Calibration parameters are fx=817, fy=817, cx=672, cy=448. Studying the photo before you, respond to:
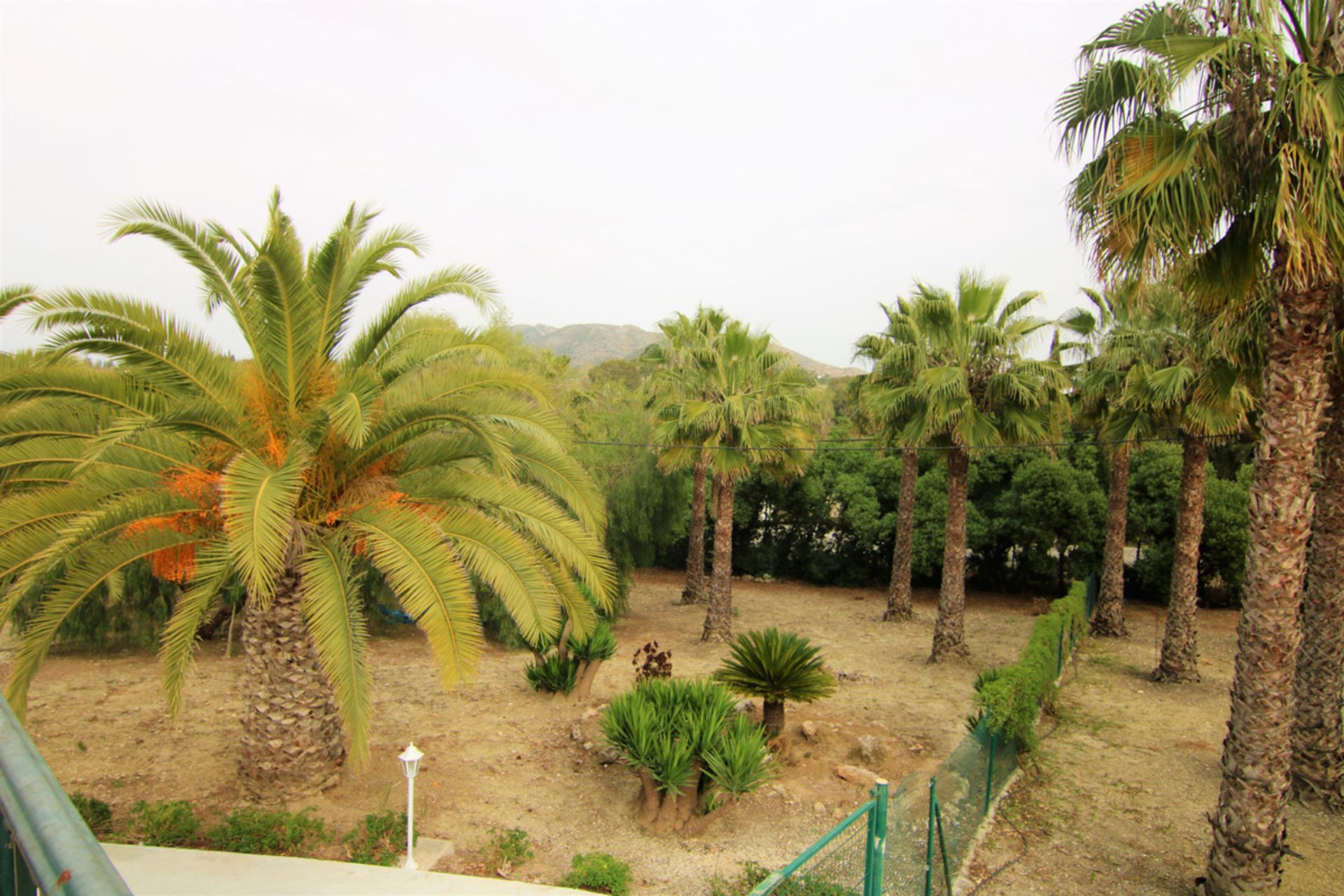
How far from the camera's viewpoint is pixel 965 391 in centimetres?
1434

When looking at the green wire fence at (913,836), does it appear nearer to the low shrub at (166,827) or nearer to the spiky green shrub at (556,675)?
the low shrub at (166,827)

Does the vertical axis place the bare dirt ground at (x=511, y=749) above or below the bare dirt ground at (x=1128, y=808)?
below

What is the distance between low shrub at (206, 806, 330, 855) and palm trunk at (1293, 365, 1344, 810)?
10.1 m

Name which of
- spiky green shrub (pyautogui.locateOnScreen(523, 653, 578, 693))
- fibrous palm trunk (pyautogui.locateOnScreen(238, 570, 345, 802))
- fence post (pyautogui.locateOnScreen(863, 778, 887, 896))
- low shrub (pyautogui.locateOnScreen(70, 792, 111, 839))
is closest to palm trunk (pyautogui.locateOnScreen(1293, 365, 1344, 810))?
fence post (pyautogui.locateOnScreen(863, 778, 887, 896))

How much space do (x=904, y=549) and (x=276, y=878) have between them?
1559 cm

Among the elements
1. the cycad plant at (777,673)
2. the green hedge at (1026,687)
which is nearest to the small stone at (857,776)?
the cycad plant at (777,673)

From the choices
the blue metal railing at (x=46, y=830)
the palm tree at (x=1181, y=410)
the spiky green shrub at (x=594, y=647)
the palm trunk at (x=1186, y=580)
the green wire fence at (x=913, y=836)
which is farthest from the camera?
the palm trunk at (x=1186, y=580)

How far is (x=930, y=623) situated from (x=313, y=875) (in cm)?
1612

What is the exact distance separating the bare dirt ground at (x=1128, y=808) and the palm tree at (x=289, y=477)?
486 cm

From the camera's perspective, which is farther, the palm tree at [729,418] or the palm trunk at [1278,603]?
the palm tree at [729,418]

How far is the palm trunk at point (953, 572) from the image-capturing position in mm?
15117

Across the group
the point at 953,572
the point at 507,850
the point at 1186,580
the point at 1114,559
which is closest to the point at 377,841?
the point at 507,850

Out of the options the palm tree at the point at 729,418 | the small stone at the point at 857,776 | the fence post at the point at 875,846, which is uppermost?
the palm tree at the point at 729,418

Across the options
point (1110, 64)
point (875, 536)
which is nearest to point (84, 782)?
point (1110, 64)
